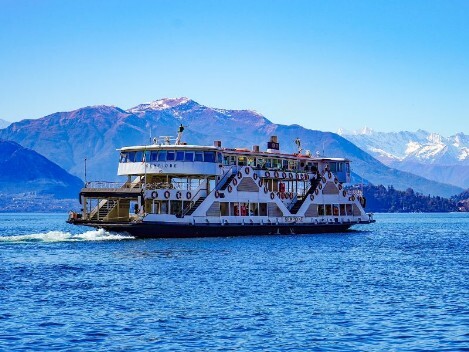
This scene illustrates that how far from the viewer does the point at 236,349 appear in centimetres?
2738

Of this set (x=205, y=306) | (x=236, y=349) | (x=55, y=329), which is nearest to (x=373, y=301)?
(x=205, y=306)

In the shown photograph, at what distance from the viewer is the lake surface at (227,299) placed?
2884 cm

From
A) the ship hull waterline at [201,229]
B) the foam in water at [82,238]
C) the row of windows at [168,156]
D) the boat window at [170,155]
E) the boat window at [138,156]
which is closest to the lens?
the ship hull waterline at [201,229]

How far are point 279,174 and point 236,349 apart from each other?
58.2m

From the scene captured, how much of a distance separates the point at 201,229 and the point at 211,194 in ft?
11.5

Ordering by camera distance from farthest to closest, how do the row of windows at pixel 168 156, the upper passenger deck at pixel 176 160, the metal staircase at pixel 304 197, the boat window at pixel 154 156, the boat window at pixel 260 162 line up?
the metal staircase at pixel 304 197
the boat window at pixel 260 162
the boat window at pixel 154 156
the row of windows at pixel 168 156
the upper passenger deck at pixel 176 160

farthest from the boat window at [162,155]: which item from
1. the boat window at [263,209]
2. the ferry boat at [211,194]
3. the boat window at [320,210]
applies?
the boat window at [320,210]

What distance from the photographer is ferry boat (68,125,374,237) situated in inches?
2709

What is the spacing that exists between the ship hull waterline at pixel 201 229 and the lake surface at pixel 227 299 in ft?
11.9

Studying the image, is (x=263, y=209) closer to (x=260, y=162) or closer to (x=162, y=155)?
(x=260, y=162)

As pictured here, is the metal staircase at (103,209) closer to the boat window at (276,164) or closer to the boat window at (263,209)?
the boat window at (263,209)

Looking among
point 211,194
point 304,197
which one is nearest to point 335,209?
point 304,197

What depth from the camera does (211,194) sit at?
73.6m

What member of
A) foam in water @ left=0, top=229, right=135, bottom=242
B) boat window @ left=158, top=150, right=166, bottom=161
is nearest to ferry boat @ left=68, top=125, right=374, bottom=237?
boat window @ left=158, top=150, right=166, bottom=161
